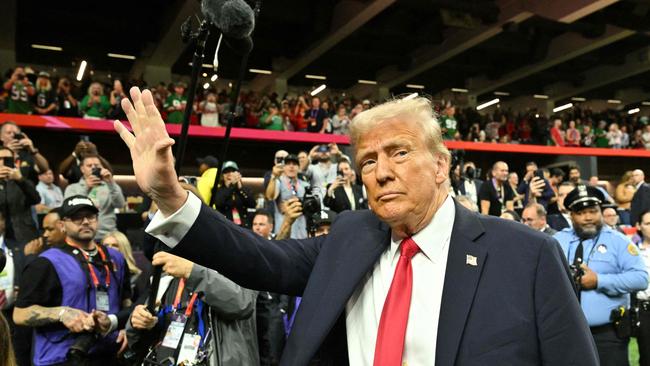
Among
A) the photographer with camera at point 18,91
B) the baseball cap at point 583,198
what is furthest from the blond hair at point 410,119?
the photographer with camera at point 18,91

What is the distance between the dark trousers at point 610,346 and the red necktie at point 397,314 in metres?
2.70

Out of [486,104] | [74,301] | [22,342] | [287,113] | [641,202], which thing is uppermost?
[486,104]

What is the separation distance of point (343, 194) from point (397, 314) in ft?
16.2

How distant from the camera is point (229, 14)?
4.75 feet

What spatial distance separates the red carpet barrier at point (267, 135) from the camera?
9219 mm

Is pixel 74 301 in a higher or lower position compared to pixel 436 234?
lower

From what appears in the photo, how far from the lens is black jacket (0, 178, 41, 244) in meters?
4.66

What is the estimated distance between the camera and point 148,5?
1392 cm

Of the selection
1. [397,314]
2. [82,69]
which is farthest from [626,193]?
[82,69]

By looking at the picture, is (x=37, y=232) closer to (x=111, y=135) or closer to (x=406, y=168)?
(x=406, y=168)

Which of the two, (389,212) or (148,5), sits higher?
(148,5)

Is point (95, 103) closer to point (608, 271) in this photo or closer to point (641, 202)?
point (641, 202)

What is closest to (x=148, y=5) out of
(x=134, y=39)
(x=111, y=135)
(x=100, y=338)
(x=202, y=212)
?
(x=134, y=39)

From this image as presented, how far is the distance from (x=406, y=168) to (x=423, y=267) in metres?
0.25
